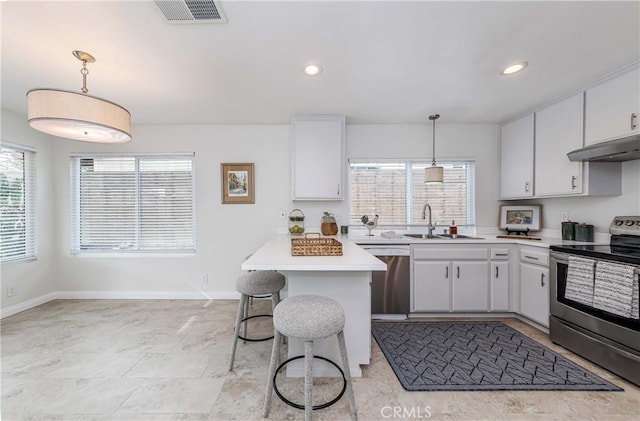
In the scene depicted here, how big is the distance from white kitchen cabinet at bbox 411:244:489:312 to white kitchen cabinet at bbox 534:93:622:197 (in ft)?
3.29

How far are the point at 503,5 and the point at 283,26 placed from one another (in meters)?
1.32

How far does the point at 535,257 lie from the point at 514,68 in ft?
6.13

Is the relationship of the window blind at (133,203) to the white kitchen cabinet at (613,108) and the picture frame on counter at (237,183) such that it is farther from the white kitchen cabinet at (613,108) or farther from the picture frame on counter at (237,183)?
the white kitchen cabinet at (613,108)

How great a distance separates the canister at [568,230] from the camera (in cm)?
270

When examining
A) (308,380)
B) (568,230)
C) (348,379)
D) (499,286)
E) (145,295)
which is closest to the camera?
(308,380)

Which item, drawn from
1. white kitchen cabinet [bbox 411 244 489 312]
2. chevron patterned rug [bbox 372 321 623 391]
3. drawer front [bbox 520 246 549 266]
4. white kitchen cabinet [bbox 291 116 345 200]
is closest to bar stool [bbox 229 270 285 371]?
chevron patterned rug [bbox 372 321 623 391]

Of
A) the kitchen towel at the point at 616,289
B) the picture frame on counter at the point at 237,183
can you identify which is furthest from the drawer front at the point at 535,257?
the picture frame on counter at the point at 237,183

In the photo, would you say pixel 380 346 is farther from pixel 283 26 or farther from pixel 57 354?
pixel 57 354

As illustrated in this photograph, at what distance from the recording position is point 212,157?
3617 mm

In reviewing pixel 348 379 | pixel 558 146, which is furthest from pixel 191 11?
pixel 558 146

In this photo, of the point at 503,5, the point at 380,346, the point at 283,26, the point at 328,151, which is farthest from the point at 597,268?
the point at 283,26

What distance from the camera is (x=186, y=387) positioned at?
182 centimetres

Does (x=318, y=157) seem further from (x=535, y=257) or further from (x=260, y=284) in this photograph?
(x=535, y=257)

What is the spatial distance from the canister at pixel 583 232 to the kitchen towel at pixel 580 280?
2.41 ft
